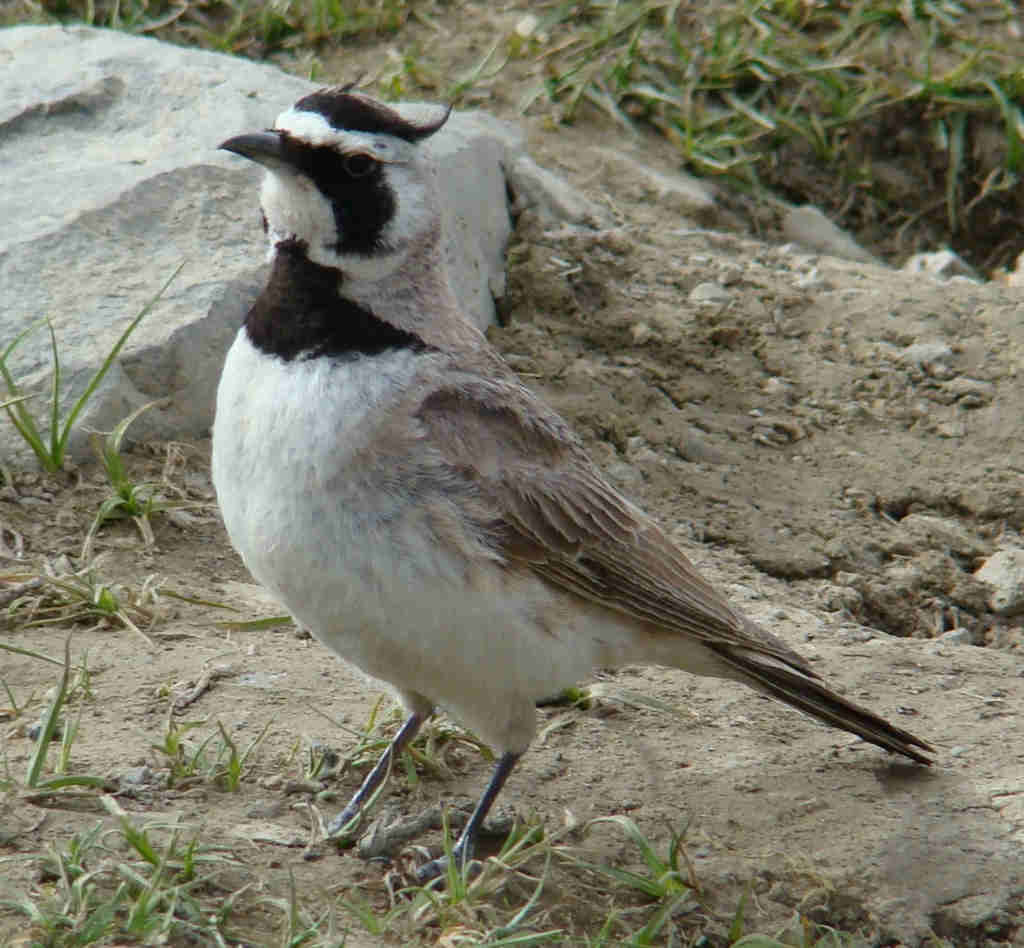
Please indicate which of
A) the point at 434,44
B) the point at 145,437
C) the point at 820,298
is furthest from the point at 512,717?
the point at 434,44

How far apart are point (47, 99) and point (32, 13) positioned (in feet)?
5.48

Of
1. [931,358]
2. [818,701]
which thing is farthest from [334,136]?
[931,358]

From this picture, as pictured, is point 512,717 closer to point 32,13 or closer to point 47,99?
point 47,99

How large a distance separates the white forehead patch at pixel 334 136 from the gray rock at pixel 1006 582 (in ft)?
9.74

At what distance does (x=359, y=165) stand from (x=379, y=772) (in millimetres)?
1673

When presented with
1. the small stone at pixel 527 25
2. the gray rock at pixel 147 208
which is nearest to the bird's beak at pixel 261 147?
the gray rock at pixel 147 208

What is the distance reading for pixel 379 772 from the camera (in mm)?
4688

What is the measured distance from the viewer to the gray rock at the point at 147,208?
5.96m

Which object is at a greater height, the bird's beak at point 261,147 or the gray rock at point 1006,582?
the bird's beak at point 261,147

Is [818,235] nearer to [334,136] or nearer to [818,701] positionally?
[818,701]

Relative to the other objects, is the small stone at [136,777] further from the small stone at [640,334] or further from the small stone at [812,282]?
the small stone at [812,282]

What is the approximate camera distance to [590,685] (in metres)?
5.34

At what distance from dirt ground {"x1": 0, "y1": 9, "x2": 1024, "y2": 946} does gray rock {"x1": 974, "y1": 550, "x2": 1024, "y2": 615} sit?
0.07 m

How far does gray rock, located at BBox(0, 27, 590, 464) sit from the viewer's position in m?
5.96
